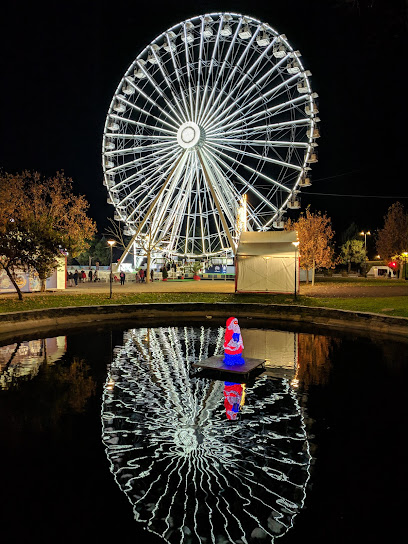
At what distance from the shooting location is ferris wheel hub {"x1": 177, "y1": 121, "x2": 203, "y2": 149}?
28.9m

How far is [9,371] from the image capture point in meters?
8.87

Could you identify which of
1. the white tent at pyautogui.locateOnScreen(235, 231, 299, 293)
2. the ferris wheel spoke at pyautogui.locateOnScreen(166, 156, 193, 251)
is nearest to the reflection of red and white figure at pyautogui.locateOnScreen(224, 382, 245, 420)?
the white tent at pyautogui.locateOnScreen(235, 231, 299, 293)

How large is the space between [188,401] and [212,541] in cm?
347

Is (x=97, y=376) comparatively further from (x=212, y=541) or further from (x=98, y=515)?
(x=212, y=541)

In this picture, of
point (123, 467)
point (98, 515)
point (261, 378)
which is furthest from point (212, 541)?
point (261, 378)

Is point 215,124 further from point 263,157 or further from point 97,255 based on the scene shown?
point 97,255

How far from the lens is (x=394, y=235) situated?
54188 millimetres

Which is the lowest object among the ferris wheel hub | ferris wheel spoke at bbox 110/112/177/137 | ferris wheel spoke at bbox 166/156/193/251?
ferris wheel spoke at bbox 166/156/193/251

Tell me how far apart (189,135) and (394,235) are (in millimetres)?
36341

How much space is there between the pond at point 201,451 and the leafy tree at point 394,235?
48.8 meters

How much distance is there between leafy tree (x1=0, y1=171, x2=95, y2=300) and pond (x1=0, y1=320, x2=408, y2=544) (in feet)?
37.6

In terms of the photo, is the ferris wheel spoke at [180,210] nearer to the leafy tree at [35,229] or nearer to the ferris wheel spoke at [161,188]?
the ferris wheel spoke at [161,188]

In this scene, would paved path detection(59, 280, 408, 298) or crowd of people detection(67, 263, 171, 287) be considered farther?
crowd of people detection(67, 263, 171, 287)

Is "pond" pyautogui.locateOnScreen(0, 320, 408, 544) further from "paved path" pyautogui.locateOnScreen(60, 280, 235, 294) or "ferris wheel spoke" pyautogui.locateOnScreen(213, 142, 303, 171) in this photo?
"ferris wheel spoke" pyautogui.locateOnScreen(213, 142, 303, 171)
